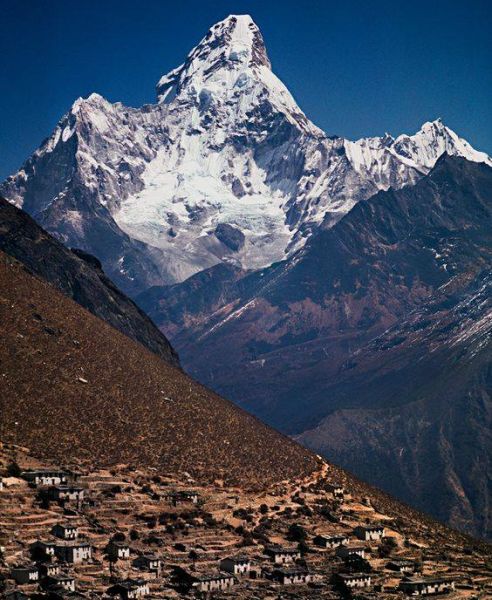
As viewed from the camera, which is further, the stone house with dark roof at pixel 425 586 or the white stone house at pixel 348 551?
the white stone house at pixel 348 551

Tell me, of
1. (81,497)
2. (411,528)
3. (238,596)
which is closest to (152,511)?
(81,497)

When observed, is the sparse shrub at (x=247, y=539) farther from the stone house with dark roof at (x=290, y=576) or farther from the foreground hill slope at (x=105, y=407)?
the foreground hill slope at (x=105, y=407)

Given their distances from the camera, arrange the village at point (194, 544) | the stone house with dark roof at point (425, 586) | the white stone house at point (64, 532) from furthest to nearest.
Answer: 1. the stone house with dark roof at point (425, 586)
2. the white stone house at point (64, 532)
3. the village at point (194, 544)

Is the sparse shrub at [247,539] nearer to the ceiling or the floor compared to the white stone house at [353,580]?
nearer to the ceiling

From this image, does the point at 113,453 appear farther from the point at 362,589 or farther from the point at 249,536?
the point at 362,589

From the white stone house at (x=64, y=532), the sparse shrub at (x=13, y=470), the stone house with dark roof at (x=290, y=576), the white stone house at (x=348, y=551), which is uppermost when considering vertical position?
the sparse shrub at (x=13, y=470)

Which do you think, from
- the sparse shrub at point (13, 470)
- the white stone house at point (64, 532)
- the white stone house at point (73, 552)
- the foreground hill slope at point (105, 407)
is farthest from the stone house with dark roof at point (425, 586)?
the sparse shrub at point (13, 470)

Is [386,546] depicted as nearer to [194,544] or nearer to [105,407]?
[194,544]
